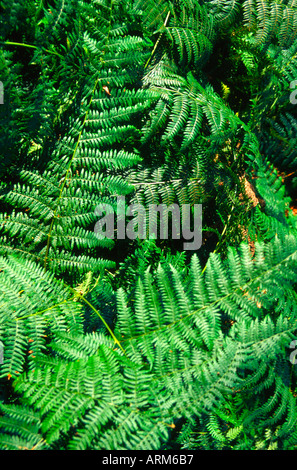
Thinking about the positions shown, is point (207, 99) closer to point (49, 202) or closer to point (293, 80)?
point (293, 80)

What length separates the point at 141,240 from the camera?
212cm

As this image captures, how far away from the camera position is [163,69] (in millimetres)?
2055

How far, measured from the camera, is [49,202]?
1.84m

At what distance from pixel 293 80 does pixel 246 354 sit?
1781mm

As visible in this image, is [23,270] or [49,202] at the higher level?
[49,202]

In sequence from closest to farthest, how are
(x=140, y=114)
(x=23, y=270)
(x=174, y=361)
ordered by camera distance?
(x=174, y=361) < (x=23, y=270) < (x=140, y=114)

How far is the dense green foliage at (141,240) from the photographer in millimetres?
1411

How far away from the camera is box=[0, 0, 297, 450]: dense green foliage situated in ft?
4.63

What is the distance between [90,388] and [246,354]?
0.70 metres
